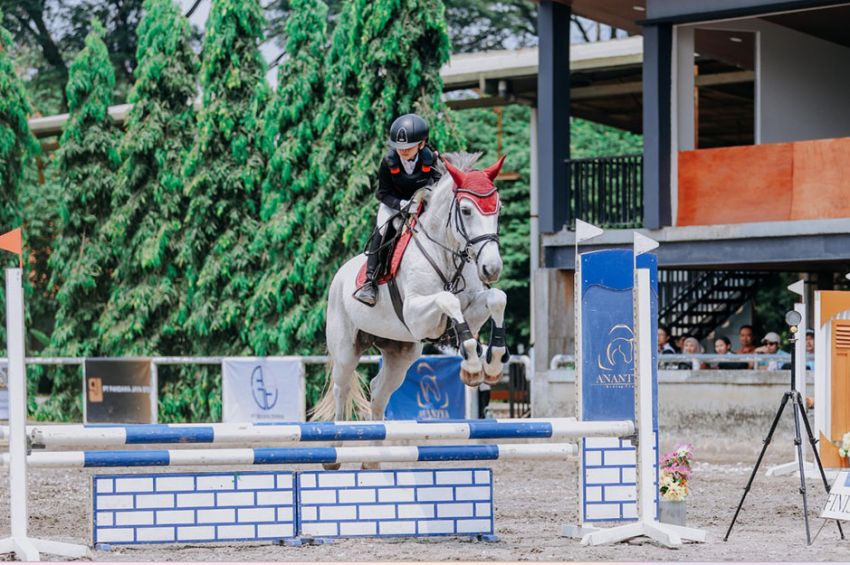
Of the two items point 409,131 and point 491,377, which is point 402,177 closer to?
point 409,131

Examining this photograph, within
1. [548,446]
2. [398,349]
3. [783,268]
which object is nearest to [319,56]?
[783,268]

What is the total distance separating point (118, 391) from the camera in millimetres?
18312

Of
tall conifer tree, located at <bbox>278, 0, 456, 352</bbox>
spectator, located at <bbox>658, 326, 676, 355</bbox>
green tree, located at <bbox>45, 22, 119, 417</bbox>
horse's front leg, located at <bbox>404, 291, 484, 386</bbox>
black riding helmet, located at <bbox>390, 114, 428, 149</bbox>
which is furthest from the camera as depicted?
green tree, located at <bbox>45, 22, 119, 417</bbox>

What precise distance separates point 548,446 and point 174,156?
13.7 m

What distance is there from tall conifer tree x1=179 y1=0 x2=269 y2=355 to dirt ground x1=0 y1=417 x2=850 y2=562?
665 cm

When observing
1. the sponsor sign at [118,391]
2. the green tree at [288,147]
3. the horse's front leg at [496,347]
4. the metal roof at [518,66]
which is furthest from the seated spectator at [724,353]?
the horse's front leg at [496,347]

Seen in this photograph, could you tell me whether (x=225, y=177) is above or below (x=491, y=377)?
above

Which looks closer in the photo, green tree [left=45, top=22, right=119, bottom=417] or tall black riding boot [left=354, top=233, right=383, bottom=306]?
tall black riding boot [left=354, top=233, right=383, bottom=306]

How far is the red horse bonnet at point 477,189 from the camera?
7988mm

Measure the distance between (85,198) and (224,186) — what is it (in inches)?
120

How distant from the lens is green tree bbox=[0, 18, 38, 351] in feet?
71.2

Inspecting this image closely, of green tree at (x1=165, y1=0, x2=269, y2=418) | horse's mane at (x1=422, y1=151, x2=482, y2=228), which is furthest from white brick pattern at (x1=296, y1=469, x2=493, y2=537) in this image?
green tree at (x1=165, y1=0, x2=269, y2=418)

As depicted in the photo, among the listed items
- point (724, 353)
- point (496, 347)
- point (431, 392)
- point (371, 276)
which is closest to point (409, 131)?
point (371, 276)

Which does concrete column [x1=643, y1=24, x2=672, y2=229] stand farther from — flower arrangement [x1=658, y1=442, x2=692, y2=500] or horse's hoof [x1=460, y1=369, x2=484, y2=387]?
horse's hoof [x1=460, y1=369, x2=484, y2=387]
